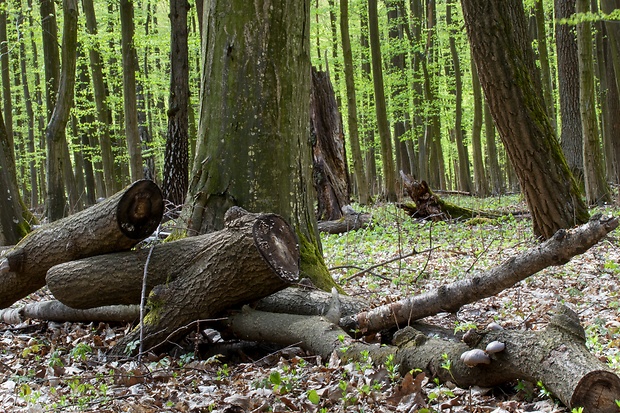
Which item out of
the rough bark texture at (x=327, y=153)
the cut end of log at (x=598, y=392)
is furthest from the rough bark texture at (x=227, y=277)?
the rough bark texture at (x=327, y=153)

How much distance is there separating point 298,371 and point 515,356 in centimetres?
149

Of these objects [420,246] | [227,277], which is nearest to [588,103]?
[420,246]

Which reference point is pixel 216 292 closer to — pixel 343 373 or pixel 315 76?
pixel 343 373

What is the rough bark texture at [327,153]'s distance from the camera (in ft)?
41.7

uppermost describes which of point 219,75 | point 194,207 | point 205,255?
point 219,75

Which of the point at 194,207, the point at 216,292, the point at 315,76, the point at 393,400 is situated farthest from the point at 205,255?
the point at 315,76

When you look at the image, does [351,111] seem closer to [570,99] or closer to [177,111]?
[177,111]

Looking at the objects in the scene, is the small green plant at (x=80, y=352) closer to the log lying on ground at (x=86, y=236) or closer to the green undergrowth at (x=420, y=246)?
the log lying on ground at (x=86, y=236)

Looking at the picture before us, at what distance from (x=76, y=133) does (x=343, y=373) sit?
20374 millimetres

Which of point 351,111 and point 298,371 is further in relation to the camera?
point 351,111

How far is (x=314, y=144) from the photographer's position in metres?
12.6

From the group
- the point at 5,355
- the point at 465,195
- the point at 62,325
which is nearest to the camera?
the point at 5,355

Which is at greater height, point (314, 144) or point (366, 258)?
point (314, 144)

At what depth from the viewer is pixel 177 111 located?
12984 millimetres
